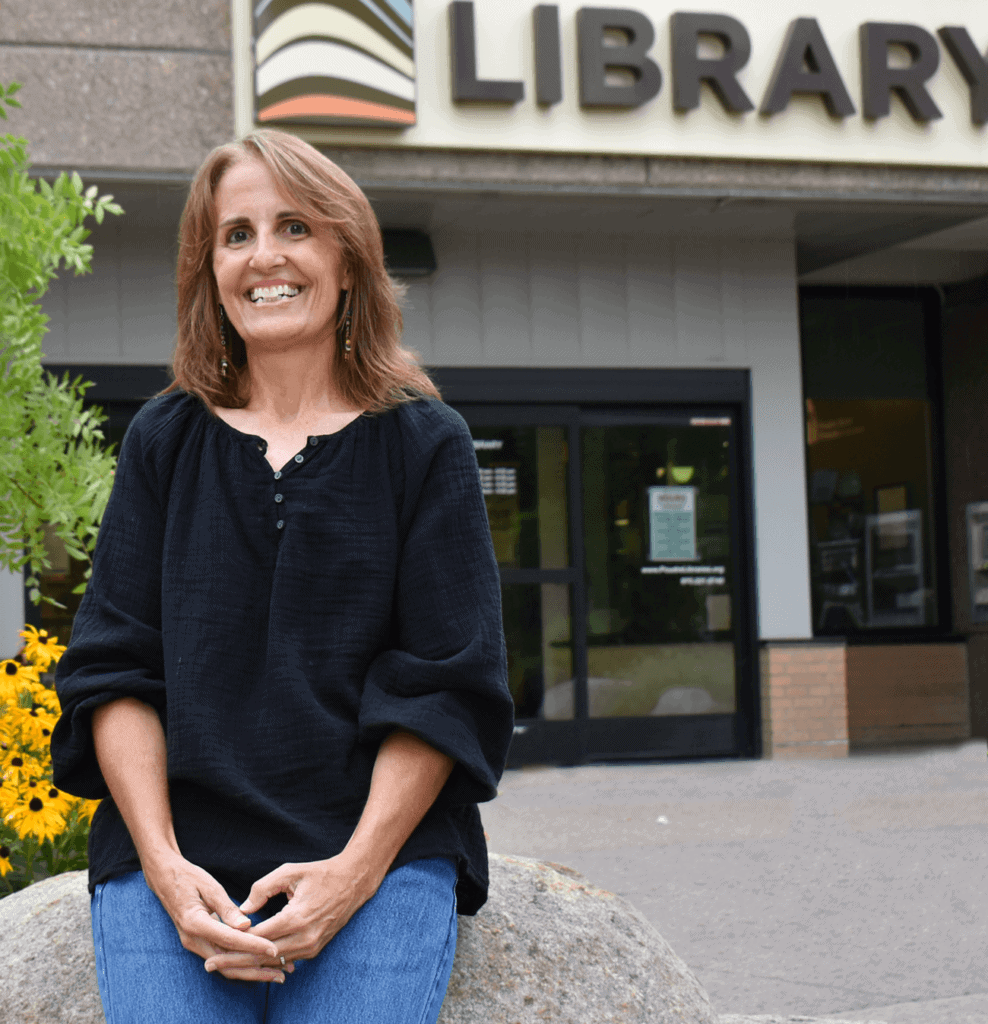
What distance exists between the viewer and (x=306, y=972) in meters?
1.75

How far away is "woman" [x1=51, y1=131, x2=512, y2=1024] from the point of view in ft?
5.73

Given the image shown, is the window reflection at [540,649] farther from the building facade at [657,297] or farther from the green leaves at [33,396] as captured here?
the green leaves at [33,396]

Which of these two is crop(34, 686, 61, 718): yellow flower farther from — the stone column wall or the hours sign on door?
the hours sign on door

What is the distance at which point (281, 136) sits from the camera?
2084mm

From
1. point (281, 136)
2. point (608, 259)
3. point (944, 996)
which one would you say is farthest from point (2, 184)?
point (608, 259)

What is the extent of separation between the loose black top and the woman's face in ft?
0.64

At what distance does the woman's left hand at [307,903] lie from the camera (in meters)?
1.69

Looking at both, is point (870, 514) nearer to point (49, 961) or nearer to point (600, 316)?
point (600, 316)

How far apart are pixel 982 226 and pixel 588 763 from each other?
4841 millimetres

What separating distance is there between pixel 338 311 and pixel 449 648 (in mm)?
668

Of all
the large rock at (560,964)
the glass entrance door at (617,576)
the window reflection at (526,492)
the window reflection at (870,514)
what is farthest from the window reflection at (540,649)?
the large rock at (560,964)

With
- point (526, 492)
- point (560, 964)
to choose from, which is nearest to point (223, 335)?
point (560, 964)

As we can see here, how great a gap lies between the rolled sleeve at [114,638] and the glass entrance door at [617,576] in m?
6.89

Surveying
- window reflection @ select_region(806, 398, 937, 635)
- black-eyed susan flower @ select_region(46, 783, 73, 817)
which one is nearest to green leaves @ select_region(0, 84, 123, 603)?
black-eyed susan flower @ select_region(46, 783, 73, 817)
